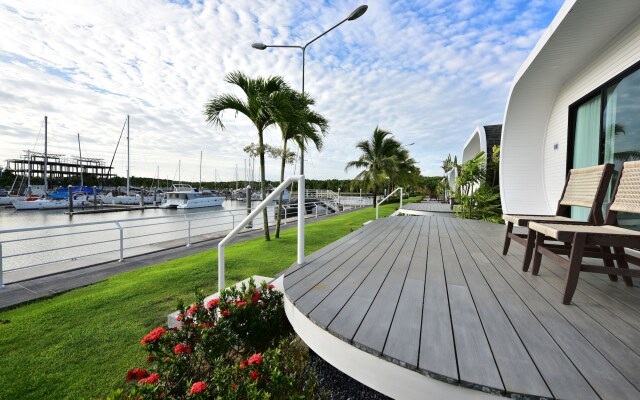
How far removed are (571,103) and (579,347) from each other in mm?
6166

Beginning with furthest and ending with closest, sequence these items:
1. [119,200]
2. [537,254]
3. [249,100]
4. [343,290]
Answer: [119,200], [249,100], [537,254], [343,290]

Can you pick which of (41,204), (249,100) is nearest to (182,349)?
(249,100)

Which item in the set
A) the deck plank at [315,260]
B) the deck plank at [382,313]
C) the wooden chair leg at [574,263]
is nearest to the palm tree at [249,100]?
the deck plank at [315,260]

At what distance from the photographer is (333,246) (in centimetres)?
376

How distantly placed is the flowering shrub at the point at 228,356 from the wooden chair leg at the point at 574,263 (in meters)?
1.85

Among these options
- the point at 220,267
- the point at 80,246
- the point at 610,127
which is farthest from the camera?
the point at 80,246

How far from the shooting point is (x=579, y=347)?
1325 mm

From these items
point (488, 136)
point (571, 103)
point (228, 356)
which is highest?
point (488, 136)

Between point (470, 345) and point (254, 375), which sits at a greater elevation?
point (470, 345)

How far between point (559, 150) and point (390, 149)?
19.6 metres

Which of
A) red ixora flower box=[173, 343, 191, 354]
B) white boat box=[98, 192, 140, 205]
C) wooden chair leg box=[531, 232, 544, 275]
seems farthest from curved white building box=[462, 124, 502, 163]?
white boat box=[98, 192, 140, 205]

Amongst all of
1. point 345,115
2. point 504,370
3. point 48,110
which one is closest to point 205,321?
point 504,370

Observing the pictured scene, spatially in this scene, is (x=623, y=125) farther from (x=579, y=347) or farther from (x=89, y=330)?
(x=89, y=330)

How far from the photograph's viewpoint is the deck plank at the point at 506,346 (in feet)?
3.43
